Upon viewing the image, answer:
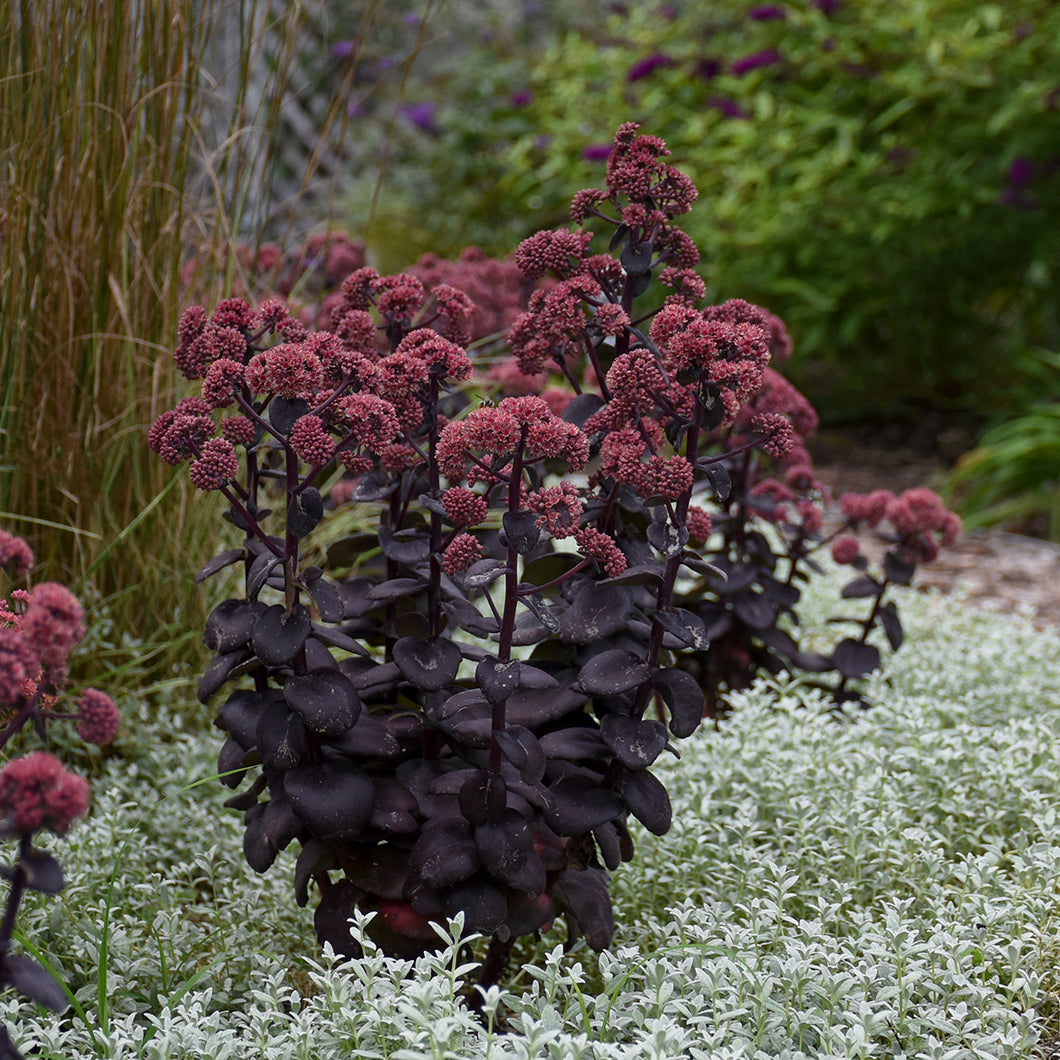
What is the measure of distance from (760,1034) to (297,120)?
21.6ft

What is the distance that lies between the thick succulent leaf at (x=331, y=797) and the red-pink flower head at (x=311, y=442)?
41 centimetres

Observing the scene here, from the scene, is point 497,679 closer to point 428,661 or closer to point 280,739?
point 428,661

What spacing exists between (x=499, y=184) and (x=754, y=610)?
5240mm

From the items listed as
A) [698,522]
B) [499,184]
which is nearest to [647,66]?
[499,184]

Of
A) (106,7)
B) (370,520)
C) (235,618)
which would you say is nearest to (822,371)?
(370,520)

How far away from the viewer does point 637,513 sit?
155cm

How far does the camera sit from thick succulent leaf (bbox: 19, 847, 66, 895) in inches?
34.3

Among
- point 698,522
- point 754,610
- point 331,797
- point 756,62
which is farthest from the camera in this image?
point 756,62

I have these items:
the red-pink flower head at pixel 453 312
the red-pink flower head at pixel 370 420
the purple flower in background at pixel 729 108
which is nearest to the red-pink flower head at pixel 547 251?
the red-pink flower head at pixel 453 312

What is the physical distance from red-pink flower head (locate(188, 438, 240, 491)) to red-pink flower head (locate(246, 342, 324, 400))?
8 cm

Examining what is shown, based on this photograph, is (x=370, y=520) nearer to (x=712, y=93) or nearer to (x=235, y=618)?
(x=235, y=618)

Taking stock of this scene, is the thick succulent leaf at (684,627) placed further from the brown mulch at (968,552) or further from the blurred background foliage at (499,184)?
the brown mulch at (968,552)

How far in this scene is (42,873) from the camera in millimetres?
880

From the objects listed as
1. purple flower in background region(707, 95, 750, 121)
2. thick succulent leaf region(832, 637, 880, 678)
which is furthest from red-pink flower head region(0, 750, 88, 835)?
purple flower in background region(707, 95, 750, 121)
